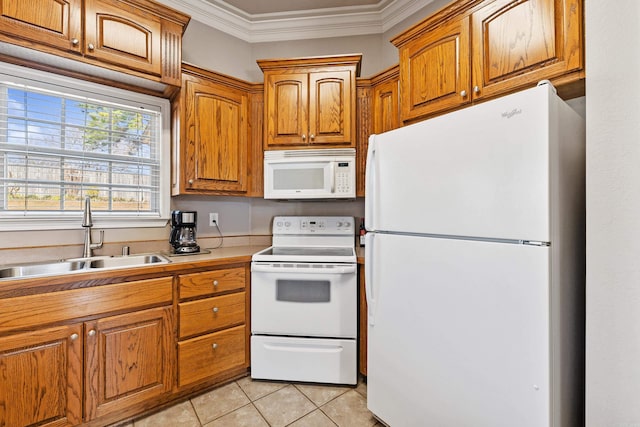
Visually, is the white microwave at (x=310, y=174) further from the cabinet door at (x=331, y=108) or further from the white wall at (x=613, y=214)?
the white wall at (x=613, y=214)

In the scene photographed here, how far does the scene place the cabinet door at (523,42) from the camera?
1143mm

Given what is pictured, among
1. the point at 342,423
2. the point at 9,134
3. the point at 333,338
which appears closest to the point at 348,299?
the point at 333,338

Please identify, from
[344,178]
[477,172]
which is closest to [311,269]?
[344,178]

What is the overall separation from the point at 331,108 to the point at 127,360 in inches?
79.9

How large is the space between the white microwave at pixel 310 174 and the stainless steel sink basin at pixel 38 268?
1.26 m

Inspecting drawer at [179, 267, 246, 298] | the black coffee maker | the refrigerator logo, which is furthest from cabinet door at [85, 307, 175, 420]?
the refrigerator logo

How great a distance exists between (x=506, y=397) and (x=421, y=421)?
0.45 meters

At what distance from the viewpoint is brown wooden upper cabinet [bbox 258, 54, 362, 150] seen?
2.15m

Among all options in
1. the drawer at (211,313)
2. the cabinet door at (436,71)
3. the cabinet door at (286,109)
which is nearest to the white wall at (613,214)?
the cabinet door at (436,71)

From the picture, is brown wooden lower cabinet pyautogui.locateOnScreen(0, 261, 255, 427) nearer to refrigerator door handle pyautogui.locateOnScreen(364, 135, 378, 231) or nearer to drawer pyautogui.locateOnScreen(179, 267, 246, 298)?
drawer pyautogui.locateOnScreen(179, 267, 246, 298)

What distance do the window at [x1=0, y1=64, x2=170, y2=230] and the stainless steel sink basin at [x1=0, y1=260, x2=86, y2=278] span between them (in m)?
0.27

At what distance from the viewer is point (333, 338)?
187cm

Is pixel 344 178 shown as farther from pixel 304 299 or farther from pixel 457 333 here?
pixel 457 333

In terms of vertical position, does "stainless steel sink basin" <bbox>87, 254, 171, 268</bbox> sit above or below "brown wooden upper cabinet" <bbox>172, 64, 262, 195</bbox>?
below
